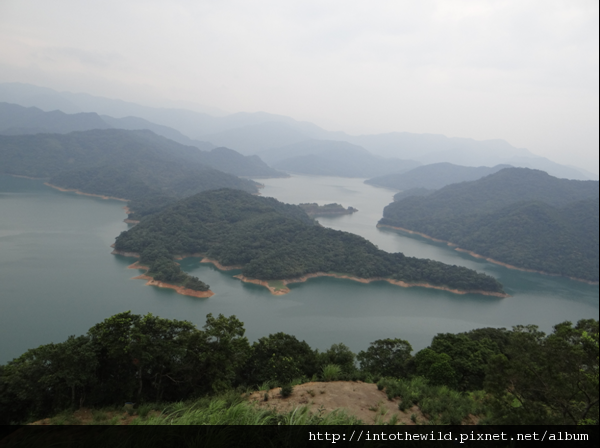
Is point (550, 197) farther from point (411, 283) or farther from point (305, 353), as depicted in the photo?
point (305, 353)

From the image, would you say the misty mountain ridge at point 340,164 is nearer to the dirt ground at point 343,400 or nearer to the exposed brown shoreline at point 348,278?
the exposed brown shoreline at point 348,278

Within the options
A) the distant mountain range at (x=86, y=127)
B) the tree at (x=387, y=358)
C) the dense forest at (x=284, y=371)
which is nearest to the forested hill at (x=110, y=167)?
the distant mountain range at (x=86, y=127)

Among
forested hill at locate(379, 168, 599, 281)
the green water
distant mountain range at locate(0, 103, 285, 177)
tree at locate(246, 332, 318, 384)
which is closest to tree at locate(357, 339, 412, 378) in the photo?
tree at locate(246, 332, 318, 384)

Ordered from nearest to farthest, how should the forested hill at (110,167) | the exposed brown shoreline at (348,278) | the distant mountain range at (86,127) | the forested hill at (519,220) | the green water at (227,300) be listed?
1. the green water at (227,300)
2. the exposed brown shoreline at (348,278)
3. the forested hill at (519,220)
4. the forested hill at (110,167)
5. the distant mountain range at (86,127)

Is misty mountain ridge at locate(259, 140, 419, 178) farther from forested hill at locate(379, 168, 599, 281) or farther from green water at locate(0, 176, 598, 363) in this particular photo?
green water at locate(0, 176, 598, 363)

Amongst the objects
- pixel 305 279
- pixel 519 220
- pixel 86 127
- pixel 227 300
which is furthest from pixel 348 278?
pixel 86 127

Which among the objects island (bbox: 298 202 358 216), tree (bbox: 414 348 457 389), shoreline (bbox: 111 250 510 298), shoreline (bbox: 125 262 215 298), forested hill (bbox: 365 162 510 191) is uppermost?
forested hill (bbox: 365 162 510 191)
